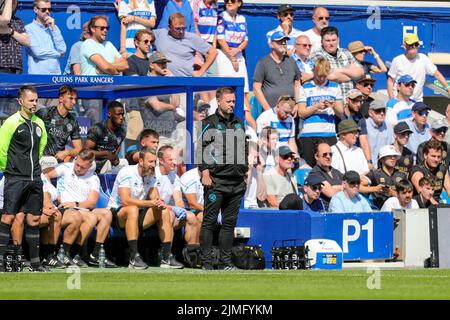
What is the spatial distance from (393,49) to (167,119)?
22.2 ft

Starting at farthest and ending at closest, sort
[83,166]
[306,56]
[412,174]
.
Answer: [306,56], [412,174], [83,166]

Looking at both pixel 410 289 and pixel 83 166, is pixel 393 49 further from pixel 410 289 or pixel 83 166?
pixel 410 289

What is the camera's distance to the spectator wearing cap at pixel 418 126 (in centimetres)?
2006

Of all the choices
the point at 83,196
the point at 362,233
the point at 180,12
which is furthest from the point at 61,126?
the point at 362,233

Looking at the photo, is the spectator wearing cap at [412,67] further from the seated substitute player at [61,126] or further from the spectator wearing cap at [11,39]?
the seated substitute player at [61,126]

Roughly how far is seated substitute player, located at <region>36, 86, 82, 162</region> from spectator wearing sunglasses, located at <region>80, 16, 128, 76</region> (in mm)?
1469

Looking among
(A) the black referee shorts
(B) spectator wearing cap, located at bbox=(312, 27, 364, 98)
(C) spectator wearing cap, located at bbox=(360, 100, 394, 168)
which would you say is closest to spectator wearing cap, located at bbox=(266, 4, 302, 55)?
(B) spectator wearing cap, located at bbox=(312, 27, 364, 98)

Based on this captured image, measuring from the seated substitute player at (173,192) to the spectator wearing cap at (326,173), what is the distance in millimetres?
2015

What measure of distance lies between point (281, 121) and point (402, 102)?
9.71 feet

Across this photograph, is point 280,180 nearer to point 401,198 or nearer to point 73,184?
point 401,198

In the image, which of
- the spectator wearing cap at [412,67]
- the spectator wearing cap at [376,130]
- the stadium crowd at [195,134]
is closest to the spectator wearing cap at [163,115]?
the stadium crowd at [195,134]

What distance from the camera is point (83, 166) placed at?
52.3ft

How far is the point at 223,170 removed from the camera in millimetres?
15070

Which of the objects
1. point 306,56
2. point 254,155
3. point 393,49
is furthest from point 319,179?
point 393,49
